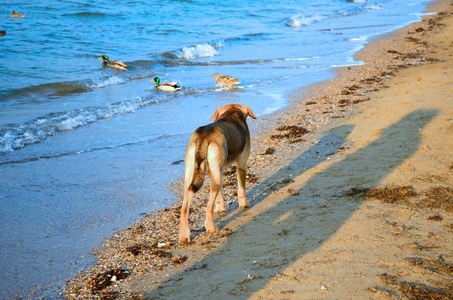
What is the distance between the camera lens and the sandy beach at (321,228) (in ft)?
11.8

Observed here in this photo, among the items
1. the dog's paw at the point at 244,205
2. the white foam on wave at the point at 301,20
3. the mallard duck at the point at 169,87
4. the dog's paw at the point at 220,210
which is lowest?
the dog's paw at the point at 220,210

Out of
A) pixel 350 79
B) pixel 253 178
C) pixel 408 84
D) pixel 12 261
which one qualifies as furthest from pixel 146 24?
pixel 12 261

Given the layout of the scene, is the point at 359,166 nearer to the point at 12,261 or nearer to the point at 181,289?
the point at 181,289

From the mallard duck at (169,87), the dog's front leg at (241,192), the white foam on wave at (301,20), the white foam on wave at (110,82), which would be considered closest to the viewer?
the dog's front leg at (241,192)

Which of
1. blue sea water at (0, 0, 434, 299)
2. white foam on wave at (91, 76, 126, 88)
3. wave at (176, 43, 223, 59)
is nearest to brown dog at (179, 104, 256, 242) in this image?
blue sea water at (0, 0, 434, 299)

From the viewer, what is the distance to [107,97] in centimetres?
1278

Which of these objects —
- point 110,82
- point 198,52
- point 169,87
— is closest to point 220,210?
point 169,87

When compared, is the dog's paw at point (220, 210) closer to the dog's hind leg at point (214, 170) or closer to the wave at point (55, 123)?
the dog's hind leg at point (214, 170)

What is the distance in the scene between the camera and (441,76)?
1094 cm

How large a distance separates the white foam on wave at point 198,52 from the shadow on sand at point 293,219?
45.2 ft

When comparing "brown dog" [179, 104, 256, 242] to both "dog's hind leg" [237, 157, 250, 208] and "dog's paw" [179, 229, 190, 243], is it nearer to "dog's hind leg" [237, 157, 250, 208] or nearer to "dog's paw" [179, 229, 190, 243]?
"dog's paw" [179, 229, 190, 243]

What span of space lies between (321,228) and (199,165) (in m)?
1.60

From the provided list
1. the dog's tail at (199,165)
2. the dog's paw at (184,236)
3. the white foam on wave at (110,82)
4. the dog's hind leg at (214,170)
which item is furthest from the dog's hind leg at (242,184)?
the white foam on wave at (110,82)

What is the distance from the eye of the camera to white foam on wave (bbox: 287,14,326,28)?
30688 mm
